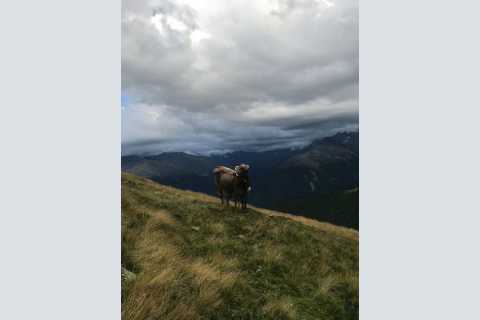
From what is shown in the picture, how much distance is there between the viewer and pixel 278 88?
1088 cm

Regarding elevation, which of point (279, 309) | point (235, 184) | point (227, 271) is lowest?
point (279, 309)

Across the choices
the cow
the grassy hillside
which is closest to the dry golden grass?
the grassy hillside

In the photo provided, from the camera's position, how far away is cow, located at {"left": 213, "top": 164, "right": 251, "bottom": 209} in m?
17.7

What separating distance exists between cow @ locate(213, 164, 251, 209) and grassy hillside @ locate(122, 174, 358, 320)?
4.34 m

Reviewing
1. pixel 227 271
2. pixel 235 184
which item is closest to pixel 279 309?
pixel 227 271

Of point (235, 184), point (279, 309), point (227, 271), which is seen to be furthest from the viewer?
point (235, 184)

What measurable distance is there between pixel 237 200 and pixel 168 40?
10.6m

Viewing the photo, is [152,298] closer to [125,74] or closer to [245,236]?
[125,74]

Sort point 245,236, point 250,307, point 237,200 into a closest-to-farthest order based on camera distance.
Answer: point 250,307
point 245,236
point 237,200

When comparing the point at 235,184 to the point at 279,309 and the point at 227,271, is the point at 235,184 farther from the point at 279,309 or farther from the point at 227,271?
the point at 279,309

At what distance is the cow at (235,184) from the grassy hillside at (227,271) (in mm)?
4344

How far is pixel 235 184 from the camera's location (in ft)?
59.4

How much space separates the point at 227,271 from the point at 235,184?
34.0ft

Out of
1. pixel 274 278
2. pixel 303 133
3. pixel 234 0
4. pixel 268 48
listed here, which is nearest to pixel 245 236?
pixel 274 278
